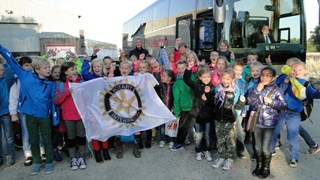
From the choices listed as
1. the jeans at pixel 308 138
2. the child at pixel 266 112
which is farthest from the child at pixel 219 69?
the jeans at pixel 308 138

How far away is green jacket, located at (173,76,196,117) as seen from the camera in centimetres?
485

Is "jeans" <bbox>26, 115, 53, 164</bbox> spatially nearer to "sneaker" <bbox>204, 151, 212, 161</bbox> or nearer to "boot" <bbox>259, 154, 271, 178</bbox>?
"sneaker" <bbox>204, 151, 212, 161</bbox>

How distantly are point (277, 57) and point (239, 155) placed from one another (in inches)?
177

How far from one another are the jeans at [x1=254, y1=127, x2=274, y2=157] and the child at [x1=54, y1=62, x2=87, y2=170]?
8.26ft

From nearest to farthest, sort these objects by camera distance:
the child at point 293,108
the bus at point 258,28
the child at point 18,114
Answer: the child at point 293,108 → the child at point 18,114 → the bus at point 258,28

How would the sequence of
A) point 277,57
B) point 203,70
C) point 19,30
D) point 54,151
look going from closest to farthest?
1. point 203,70
2. point 54,151
3. point 277,57
4. point 19,30

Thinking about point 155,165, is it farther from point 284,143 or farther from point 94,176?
point 284,143

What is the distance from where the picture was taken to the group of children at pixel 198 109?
3906 mm

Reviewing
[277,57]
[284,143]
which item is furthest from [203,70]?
[277,57]

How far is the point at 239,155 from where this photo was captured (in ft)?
15.1

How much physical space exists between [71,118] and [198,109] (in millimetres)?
1938

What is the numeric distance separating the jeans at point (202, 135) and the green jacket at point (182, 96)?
450 mm

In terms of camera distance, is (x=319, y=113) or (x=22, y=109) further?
(x=319, y=113)

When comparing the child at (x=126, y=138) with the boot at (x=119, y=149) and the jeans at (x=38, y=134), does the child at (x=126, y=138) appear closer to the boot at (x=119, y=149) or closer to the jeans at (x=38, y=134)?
the boot at (x=119, y=149)
